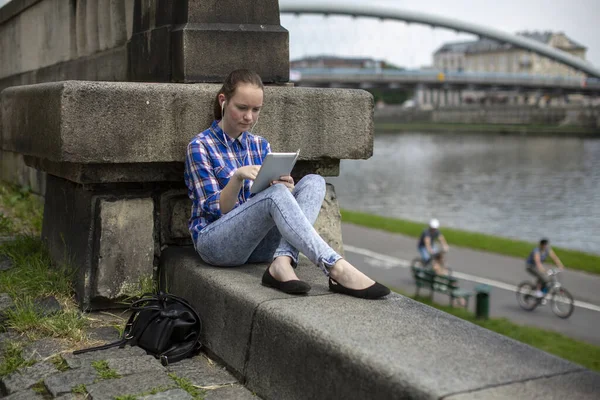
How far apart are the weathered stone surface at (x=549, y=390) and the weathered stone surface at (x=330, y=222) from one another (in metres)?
2.03

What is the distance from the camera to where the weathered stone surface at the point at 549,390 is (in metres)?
1.94

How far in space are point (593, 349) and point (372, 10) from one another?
6178 centimetres

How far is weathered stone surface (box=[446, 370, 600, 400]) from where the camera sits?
1942 mm

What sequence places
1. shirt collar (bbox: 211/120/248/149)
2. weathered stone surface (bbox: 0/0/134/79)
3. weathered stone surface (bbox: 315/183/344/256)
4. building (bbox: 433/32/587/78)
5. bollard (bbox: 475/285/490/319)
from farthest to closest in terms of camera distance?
building (bbox: 433/32/587/78) < bollard (bbox: 475/285/490/319) < weathered stone surface (bbox: 0/0/134/79) < weathered stone surface (bbox: 315/183/344/256) < shirt collar (bbox: 211/120/248/149)

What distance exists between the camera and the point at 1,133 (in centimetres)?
448

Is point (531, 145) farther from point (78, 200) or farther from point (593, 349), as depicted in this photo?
point (78, 200)

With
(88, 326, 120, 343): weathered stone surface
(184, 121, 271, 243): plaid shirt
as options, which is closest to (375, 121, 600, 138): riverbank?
(184, 121, 271, 243): plaid shirt

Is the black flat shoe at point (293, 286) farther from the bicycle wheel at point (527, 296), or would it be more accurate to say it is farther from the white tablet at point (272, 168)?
the bicycle wheel at point (527, 296)

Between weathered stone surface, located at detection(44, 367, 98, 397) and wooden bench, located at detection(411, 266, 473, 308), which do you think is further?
wooden bench, located at detection(411, 266, 473, 308)

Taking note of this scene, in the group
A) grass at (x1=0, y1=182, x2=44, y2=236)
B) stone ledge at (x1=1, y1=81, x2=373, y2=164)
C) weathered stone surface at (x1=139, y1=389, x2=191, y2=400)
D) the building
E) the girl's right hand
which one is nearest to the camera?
weathered stone surface at (x1=139, y1=389, x2=191, y2=400)

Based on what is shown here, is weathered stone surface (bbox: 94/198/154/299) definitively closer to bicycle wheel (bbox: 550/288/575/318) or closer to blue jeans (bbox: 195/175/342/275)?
blue jeans (bbox: 195/175/342/275)

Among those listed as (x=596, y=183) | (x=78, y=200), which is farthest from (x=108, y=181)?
(x=596, y=183)

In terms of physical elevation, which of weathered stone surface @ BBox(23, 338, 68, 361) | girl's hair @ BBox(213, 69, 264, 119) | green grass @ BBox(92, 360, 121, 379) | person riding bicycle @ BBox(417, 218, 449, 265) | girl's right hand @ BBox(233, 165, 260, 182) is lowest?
person riding bicycle @ BBox(417, 218, 449, 265)

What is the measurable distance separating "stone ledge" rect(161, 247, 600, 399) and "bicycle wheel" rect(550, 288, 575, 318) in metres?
12.2
